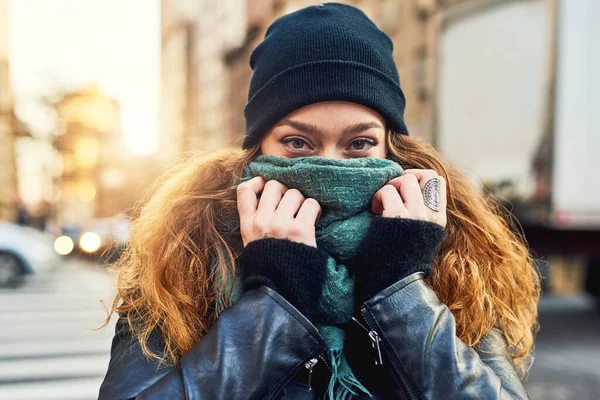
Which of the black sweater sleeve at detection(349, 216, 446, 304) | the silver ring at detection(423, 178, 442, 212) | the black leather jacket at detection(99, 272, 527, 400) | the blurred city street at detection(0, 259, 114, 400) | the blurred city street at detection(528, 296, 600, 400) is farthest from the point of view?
the blurred city street at detection(0, 259, 114, 400)

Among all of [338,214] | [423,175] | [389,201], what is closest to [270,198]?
[338,214]

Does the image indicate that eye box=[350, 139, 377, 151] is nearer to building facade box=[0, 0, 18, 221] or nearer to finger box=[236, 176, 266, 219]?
finger box=[236, 176, 266, 219]

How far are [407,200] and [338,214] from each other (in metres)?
0.18

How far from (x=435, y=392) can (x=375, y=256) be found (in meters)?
0.34

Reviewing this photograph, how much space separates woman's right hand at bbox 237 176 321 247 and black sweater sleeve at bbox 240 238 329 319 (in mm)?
32

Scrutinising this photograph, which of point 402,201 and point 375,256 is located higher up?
point 402,201

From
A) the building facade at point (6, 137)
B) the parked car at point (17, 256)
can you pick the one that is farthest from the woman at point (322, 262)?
the building facade at point (6, 137)

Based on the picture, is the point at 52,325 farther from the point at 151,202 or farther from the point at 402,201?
the point at 402,201

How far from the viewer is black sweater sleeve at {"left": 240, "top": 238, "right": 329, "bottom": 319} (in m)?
1.43

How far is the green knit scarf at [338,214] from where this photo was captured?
1.49 m

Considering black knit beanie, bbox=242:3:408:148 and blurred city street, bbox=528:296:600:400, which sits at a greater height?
black knit beanie, bbox=242:3:408:148

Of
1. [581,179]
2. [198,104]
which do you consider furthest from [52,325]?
[198,104]

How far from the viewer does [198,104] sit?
7044 cm

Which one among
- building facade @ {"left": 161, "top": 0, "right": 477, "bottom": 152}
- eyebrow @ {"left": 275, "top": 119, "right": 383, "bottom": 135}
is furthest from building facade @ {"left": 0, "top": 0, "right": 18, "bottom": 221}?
eyebrow @ {"left": 275, "top": 119, "right": 383, "bottom": 135}
